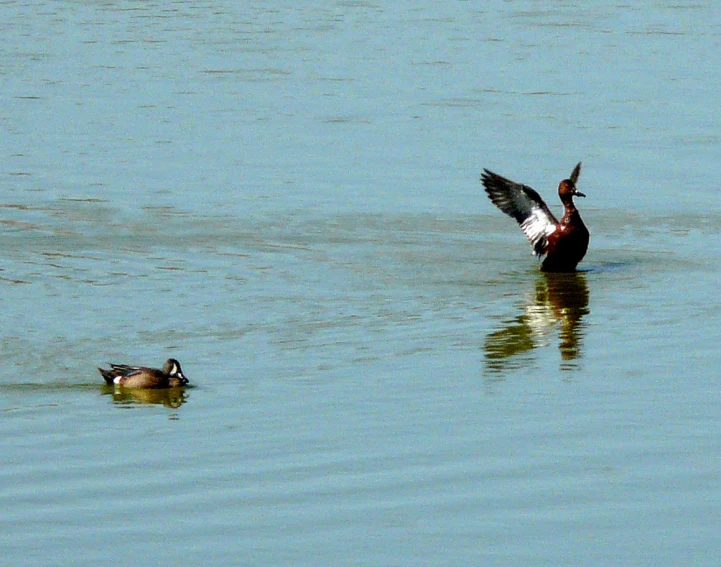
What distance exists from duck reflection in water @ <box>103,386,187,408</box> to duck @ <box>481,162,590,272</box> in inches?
222

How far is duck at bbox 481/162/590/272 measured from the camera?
50.8ft

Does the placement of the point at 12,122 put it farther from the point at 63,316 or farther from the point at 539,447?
the point at 539,447

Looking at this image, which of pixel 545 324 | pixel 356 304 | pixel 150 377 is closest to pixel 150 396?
pixel 150 377

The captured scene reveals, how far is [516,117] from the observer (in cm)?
2250

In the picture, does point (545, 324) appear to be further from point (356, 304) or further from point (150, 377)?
point (150, 377)

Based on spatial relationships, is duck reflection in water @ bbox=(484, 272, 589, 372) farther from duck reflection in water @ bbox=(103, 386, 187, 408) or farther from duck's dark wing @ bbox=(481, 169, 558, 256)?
duck reflection in water @ bbox=(103, 386, 187, 408)

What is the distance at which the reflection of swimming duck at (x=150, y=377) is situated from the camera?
1069cm

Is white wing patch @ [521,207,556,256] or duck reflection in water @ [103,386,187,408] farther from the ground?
white wing patch @ [521,207,556,256]

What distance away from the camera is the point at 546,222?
15.9 m

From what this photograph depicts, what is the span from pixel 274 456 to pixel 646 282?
624cm

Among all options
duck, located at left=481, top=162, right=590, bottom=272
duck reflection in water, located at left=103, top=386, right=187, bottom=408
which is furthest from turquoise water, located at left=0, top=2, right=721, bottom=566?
duck, located at left=481, top=162, right=590, bottom=272

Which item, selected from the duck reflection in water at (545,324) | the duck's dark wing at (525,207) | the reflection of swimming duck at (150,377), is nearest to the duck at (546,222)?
the duck's dark wing at (525,207)

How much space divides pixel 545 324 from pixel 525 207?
269cm

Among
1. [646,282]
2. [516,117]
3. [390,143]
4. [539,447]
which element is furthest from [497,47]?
[539,447]
